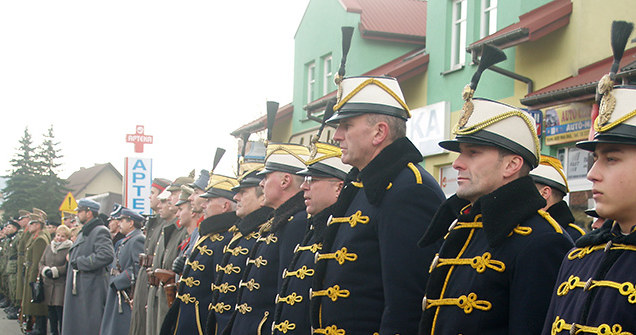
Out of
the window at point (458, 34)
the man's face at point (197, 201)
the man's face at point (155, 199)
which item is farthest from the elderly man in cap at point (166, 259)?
the window at point (458, 34)

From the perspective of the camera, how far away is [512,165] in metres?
3.99

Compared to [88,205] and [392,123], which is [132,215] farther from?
[392,123]

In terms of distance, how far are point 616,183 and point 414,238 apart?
154 centimetres

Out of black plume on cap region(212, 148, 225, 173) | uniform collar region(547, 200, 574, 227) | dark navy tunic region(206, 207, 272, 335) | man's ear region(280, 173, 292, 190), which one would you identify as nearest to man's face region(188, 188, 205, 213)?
black plume on cap region(212, 148, 225, 173)

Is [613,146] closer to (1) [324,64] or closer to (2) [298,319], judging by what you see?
(2) [298,319]

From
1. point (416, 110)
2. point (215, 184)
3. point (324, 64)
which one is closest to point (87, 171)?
point (324, 64)

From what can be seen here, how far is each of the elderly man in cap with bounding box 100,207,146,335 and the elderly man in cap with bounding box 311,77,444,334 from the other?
755 centimetres

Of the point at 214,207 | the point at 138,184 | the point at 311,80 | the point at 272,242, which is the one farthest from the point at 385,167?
the point at 311,80

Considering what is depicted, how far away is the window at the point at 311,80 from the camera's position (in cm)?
2605

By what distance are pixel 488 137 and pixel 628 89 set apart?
0.86 metres

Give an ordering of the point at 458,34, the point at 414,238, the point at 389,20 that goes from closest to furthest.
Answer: the point at 414,238 → the point at 458,34 → the point at 389,20

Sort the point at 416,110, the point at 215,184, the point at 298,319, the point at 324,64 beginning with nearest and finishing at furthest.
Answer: the point at 298,319 → the point at 215,184 → the point at 416,110 → the point at 324,64

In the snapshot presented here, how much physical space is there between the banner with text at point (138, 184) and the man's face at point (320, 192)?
16280 mm

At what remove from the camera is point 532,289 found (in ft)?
11.8
